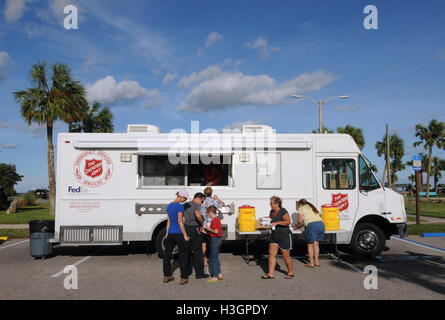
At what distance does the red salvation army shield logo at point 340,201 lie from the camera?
28.3ft

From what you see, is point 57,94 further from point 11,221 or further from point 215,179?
point 215,179

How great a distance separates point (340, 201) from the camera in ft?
28.4

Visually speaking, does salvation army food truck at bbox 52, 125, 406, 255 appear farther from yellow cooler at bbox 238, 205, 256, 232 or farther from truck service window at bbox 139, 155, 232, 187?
yellow cooler at bbox 238, 205, 256, 232

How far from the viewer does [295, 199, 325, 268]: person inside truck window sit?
7715 millimetres

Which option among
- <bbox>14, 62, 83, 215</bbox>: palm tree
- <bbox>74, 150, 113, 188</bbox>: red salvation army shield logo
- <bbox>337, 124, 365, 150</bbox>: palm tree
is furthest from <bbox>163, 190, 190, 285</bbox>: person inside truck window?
<bbox>337, 124, 365, 150</bbox>: palm tree

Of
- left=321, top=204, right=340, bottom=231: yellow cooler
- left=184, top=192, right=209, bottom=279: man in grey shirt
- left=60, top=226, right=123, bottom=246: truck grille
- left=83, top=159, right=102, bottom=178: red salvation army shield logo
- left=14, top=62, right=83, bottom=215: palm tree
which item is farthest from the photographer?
left=14, top=62, right=83, bottom=215: palm tree

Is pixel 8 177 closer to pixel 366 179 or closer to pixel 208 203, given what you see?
pixel 208 203

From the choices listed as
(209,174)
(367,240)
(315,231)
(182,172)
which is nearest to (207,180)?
(209,174)

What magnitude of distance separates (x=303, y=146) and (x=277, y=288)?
382 cm

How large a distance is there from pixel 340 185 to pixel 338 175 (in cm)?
25

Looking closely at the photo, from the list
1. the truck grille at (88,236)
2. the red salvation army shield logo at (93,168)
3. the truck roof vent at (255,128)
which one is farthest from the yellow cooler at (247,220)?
the red salvation army shield logo at (93,168)

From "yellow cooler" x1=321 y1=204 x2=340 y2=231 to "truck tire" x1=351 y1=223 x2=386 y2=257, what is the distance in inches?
33.1

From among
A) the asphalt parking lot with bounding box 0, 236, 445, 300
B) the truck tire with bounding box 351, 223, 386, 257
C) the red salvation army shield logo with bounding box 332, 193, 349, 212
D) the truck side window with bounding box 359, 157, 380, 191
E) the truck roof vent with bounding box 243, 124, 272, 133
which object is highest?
the truck roof vent with bounding box 243, 124, 272, 133
